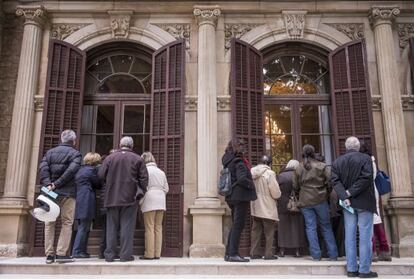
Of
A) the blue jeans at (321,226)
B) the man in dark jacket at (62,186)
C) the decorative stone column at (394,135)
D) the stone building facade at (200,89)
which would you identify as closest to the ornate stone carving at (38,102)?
the stone building facade at (200,89)

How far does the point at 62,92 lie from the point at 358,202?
604cm

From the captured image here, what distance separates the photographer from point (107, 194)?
6.20 m

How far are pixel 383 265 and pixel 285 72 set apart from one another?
4752 millimetres

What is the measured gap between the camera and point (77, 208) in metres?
6.59

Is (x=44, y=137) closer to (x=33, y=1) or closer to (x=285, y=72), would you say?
(x=33, y=1)

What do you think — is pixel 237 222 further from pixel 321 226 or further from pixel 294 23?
pixel 294 23

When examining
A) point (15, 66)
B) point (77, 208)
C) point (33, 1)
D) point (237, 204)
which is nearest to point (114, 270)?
point (77, 208)

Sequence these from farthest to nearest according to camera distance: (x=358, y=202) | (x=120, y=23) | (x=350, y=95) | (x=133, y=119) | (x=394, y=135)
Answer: (x=120, y=23), (x=133, y=119), (x=350, y=95), (x=394, y=135), (x=358, y=202)

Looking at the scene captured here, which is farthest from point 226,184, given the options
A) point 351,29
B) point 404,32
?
point 404,32

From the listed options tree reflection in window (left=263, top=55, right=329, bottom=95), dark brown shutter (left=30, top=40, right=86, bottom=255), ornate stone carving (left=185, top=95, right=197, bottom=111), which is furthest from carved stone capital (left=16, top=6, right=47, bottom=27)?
tree reflection in window (left=263, top=55, right=329, bottom=95)

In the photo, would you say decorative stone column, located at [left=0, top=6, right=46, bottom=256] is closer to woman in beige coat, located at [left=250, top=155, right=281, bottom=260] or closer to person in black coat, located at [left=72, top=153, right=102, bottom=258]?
person in black coat, located at [left=72, top=153, right=102, bottom=258]

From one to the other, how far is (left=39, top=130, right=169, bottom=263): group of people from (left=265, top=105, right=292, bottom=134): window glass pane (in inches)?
119

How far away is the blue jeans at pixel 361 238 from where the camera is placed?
17.7ft

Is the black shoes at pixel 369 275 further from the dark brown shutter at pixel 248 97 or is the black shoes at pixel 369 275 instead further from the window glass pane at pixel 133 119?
the window glass pane at pixel 133 119
